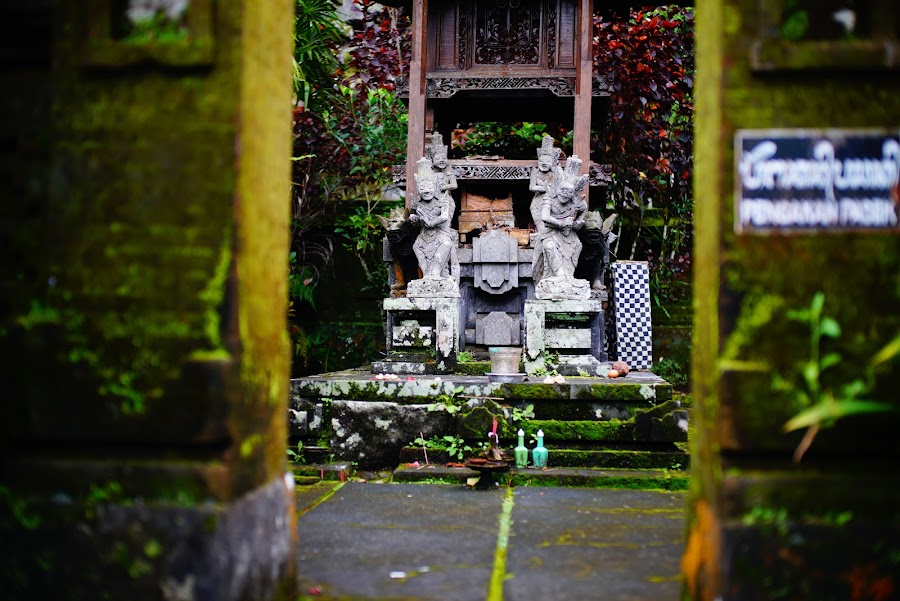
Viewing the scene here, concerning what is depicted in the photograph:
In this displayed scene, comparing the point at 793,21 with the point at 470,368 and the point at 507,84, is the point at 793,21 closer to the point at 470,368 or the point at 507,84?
the point at 470,368

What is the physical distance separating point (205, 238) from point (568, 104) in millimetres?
8142

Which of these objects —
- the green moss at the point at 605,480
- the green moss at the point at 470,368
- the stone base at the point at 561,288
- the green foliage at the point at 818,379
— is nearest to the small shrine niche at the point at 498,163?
the stone base at the point at 561,288

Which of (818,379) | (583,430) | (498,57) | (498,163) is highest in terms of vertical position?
(498,57)

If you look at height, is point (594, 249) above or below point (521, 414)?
above

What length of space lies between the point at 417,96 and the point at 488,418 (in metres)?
4.49

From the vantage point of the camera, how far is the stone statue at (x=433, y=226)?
7.95 metres

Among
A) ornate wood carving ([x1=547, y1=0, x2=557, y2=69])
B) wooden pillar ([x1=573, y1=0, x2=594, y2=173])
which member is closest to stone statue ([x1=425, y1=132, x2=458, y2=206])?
wooden pillar ([x1=573, y1=0, x2=594, y2=173])

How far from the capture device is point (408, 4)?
9.83 meters

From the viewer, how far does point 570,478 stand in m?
5.49

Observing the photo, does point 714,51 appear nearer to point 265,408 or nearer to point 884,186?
point 884,186

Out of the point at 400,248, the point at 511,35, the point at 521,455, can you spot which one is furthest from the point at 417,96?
the point at 521,455

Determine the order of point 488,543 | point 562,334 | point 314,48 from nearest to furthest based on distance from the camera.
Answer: point 488,543 → point 562,334 → point 314,48

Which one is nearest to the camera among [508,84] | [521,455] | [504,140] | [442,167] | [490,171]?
[521,455]

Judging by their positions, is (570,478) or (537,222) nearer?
(570,478)
